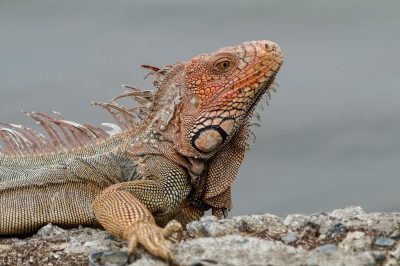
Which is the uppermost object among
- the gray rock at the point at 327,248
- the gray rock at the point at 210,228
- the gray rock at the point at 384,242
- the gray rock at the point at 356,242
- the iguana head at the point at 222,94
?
the iguana head at the point at 222,94

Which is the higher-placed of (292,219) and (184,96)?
(184,96)

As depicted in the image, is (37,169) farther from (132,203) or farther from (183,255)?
(183,255)

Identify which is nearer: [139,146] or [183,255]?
[183,255]

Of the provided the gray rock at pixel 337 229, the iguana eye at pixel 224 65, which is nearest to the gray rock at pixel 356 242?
the gray rock at pixel 337 229

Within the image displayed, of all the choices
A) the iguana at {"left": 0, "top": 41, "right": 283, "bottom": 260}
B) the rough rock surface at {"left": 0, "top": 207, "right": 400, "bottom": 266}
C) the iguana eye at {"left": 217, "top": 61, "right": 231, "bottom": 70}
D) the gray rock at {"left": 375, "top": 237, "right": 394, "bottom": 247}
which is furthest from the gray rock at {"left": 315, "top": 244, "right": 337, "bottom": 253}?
the iguana eye at {"left": 217, "top": 61, "right": 231, "bottom": 70}

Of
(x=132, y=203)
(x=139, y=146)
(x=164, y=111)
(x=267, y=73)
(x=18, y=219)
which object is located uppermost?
(x=267, y=73)

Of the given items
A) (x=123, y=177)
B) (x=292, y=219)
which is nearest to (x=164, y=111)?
(x=123, y=177)

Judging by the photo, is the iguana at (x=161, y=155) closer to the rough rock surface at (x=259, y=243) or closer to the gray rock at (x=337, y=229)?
the rough rock surface at (x=259, y=243)

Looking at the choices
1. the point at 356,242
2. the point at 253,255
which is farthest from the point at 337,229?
the point at 253,255
